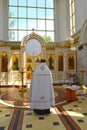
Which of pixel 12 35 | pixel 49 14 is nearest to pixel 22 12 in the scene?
pixel 12 35

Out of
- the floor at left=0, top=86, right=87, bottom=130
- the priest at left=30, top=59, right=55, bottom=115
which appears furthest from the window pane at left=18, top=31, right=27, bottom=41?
the priest at left=30, top=59, right=55, bottom=115

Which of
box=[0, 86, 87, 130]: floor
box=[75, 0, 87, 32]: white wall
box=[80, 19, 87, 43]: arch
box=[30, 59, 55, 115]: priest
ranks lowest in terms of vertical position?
box=[0, 86, 87, 130]: floor

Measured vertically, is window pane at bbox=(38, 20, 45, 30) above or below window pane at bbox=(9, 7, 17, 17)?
below

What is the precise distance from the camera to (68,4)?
640 inches

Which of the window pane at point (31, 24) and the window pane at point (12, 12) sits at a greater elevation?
the window pane at point (12, 12)

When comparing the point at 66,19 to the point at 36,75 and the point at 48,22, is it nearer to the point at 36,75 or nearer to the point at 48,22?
the point at 48,22

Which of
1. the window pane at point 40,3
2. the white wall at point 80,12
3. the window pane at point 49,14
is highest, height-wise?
the window pane at point 40,3

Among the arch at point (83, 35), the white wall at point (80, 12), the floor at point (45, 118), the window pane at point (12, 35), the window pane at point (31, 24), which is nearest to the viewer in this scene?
the floor at point (45, 118)

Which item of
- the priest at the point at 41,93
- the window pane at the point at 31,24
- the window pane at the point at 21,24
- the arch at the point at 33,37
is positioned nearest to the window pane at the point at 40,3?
the window pane at the point at 31,24

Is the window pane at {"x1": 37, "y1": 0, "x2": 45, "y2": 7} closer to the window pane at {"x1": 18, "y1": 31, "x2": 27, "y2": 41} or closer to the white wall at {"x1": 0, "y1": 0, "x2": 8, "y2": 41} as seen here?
the white wall at {"x1": 0, "y1": 0, "x2": 8, "y2": 41}

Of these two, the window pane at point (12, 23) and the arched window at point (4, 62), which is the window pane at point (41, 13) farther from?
the arched window at point (4, 62)

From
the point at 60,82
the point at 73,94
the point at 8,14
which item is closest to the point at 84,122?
the point at 73,94

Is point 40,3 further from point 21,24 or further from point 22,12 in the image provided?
point 21,24

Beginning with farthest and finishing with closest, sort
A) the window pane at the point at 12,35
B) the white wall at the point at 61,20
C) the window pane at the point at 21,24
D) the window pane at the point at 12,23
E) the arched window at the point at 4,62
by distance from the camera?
the window pane at the point at 21,24 < the window pane at the point at 12,23 < the window pane at the point at 12,35 < the white wall at the point at 61,20 < the arched window at the point at 4,62
